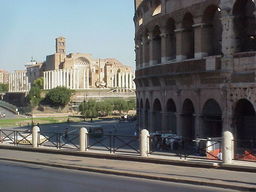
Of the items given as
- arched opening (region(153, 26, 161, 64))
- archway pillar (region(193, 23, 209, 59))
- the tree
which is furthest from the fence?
the tree

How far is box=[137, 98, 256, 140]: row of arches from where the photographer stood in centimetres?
2612

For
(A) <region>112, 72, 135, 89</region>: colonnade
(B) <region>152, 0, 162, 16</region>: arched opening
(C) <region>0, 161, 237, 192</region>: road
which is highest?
(A) <region>112, 72, 135, 89</region>: colonnade

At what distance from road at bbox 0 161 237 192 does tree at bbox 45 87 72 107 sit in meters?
97.3

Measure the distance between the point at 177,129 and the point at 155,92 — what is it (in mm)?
4802

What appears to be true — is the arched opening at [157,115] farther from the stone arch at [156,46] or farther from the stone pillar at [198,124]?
the stone pillar at [198,124]

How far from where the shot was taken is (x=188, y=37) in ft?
101

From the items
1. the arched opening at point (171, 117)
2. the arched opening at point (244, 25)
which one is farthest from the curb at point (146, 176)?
the arched opening at point (171, 117)

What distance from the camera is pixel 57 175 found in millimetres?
19484

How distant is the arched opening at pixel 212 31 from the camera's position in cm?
2814

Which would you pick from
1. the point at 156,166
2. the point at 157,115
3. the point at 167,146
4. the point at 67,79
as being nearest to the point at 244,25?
the point at 167,146

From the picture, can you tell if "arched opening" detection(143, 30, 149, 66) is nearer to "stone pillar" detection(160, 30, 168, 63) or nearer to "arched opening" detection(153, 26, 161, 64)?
"arched opening" detection(153, 26, 161, 64)

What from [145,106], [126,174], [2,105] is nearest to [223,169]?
[126,174]

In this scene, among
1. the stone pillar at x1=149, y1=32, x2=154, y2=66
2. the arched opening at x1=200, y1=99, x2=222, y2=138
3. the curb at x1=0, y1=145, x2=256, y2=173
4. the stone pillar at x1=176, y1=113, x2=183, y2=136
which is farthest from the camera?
the stone pillar at x1=149, y1=32, x2=154, y2=66

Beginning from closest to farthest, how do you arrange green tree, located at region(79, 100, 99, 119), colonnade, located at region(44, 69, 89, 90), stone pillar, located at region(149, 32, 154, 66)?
1. stone pillar, located at region(149, 32, 154, 66)
2. green tree, located at region(79, 100, 99, 119)
3. colonnade, located at region(44, 69, 89, 90)
